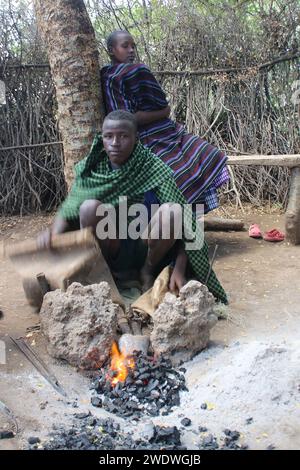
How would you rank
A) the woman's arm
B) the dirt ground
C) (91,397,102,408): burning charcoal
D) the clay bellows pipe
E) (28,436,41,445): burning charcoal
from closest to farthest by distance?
(28,436,41,445): burning charcoal < the dirt ground < (91,397,102,408): burning charcoal < the clay bellows pipe < the woman's arm

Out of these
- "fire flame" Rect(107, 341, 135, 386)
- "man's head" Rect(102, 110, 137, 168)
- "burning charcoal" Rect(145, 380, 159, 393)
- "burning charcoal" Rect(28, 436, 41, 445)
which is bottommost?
"burning charcoal" Rect(145, 380, 159, 393)

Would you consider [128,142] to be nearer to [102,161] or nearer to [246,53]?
[102,161]

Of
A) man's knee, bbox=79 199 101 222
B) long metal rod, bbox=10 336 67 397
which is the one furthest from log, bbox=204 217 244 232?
long metal rod, bbox=10 336 67 397

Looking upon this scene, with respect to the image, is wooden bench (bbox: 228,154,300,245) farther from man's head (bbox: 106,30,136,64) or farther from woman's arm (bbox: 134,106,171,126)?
man's head (bbox: 106,30,136,64)

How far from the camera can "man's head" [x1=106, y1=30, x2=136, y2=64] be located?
401cm

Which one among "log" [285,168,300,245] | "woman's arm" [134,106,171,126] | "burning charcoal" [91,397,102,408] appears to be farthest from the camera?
"log" [285,168,300,245]

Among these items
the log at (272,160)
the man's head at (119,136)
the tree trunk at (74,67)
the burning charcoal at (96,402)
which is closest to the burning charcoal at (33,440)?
the burning charcoal at (96,402)

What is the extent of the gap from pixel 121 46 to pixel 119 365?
236 cm

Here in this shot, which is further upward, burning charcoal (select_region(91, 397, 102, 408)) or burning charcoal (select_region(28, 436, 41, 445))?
burning charcoal (select_region(28, 436, 41, 445))

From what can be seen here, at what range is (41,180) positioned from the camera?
243 inches

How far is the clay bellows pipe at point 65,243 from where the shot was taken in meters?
3.14

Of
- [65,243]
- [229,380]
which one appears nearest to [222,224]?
[65,243]
